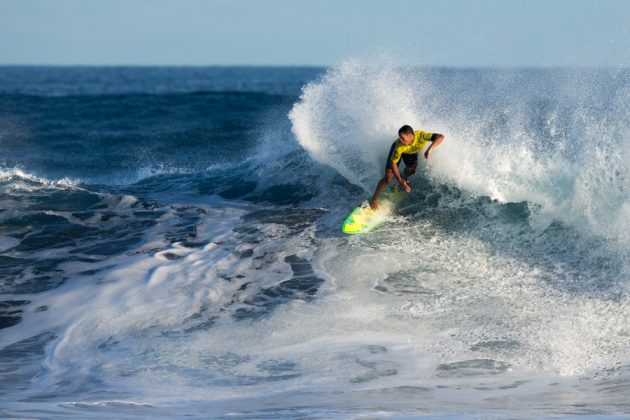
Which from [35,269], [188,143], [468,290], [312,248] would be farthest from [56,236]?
[188,143]

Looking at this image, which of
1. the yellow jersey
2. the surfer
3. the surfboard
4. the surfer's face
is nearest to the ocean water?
the surfboard

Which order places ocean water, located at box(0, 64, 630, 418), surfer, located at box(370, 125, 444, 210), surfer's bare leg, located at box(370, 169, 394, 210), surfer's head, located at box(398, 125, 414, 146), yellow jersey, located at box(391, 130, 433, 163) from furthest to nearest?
1. surfer's bare leg, located at box(370, 169, 394, 210)
2. yellow jersey, located at box(391, 130, 433, 163)
3. surfer, located at box(370, 125, 444, 210)
4. surfer's head, located at box(398, 125, 414, 146)
5. ocean water, located at box(0, 64, 630, 418)

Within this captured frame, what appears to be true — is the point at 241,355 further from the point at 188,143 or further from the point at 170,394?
the point at 188,143

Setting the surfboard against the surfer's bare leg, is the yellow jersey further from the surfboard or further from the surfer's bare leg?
the surfboard

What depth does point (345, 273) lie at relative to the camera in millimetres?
9109

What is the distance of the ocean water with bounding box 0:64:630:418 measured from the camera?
6469mm

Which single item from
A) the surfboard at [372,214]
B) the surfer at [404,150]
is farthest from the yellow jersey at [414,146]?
the surfboard at [372,214]

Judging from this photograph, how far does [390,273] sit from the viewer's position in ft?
29.8

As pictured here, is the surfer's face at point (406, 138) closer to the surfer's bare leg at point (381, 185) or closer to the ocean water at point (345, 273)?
the surfer's bare leg at point (381, 185)

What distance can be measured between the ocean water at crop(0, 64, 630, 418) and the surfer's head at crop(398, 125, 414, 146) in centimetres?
95

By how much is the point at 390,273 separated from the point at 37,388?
13.5 ft

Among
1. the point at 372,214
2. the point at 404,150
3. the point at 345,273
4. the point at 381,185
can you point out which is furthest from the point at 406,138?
the point at 345,273

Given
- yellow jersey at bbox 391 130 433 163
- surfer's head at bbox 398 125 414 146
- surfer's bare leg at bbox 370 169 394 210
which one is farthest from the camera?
surfer's bare leg at bbox 370 169 394 210

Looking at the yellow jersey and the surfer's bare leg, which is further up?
the yellow jersey
